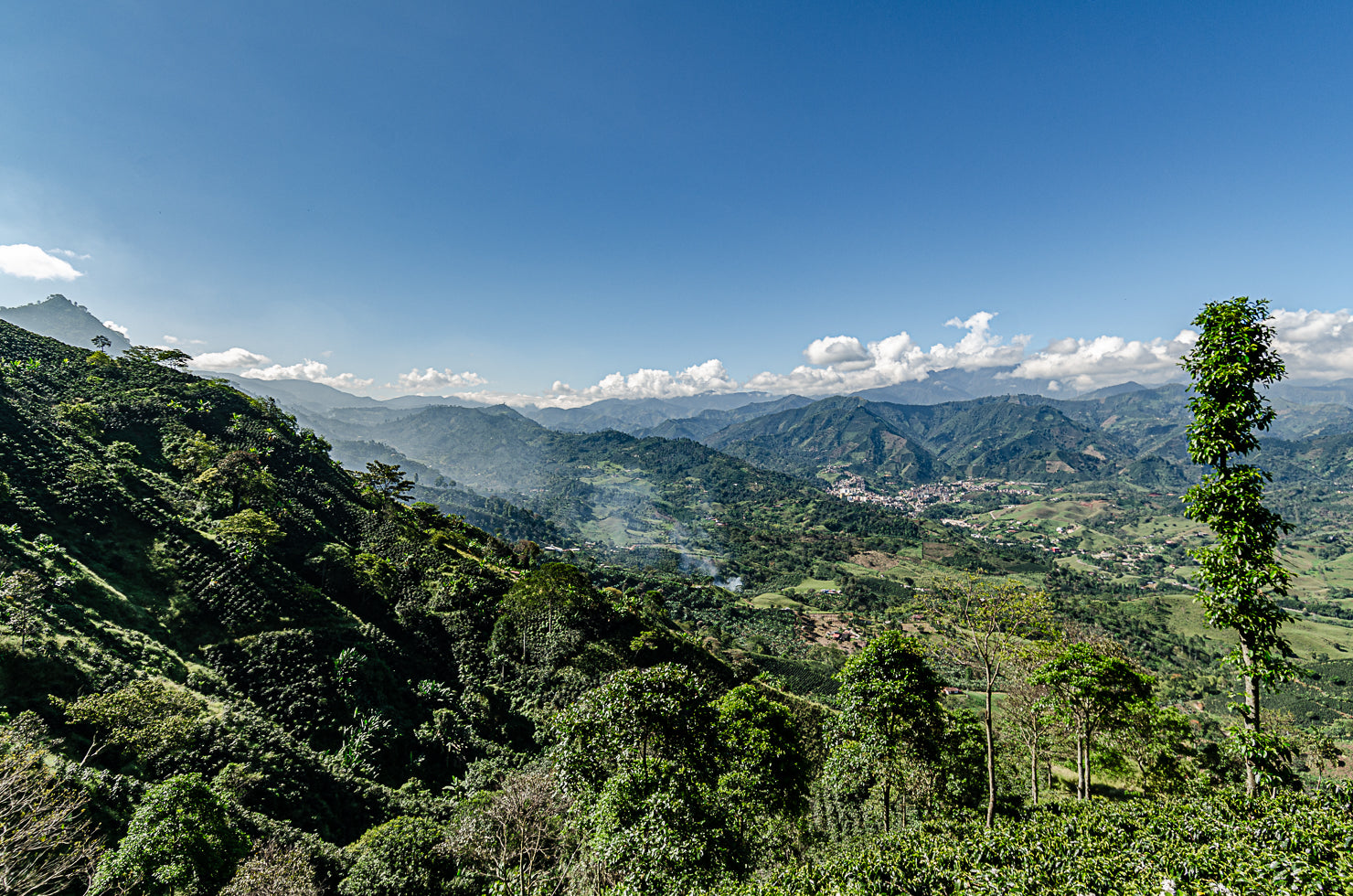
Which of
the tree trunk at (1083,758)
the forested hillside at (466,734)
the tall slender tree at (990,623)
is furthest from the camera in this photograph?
the tree trunk at (1083,758)

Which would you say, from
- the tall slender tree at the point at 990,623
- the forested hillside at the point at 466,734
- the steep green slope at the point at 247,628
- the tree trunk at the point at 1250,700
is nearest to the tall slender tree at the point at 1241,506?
the tree trunk at the point at 1250,700

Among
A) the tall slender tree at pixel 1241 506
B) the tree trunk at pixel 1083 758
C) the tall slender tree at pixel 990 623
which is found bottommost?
the tree trunk at pixel 1083 758

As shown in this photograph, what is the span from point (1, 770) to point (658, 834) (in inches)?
606

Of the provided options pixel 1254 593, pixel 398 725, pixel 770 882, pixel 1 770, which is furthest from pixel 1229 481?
pixel 398 725

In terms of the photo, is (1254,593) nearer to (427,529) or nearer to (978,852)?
(978,852)

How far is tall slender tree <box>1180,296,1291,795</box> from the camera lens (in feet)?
32.6

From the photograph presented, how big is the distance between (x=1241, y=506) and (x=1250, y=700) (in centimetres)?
415

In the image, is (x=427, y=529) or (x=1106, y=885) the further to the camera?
(x=427, y=529)

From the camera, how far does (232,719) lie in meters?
19.3

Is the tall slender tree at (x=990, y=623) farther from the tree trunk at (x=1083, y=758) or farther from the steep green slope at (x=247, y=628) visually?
the steep green slope at (x=247, y=628)

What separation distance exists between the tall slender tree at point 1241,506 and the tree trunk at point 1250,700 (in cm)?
2

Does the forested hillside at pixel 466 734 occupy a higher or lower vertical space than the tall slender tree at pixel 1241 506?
lower

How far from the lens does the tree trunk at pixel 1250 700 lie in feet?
32.6

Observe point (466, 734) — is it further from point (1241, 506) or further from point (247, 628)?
point (1241, 506)
